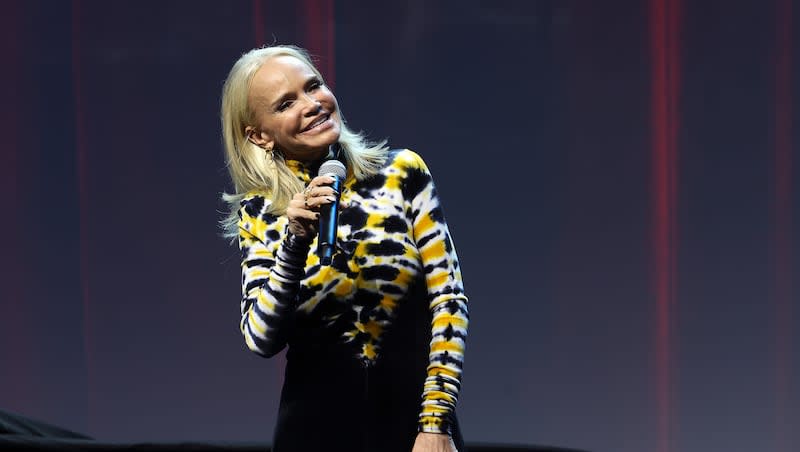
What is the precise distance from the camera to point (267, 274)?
1.34 m

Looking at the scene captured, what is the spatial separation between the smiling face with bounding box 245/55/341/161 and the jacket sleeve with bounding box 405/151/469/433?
0.42ft

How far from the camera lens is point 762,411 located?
3.29 meters

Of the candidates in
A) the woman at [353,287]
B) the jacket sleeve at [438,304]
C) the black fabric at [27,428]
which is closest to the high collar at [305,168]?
the woman at [353,287]

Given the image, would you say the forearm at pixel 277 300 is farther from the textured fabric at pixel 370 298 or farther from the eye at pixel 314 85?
the eye at pixel 314 85

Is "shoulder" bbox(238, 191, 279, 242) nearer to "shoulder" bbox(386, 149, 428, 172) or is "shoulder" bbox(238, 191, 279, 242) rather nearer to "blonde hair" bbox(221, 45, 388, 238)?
"blonde hair" bbox(221, 45, 388, 238)

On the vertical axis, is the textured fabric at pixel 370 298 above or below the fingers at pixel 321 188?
below

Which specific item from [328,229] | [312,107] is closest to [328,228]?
[328,229]

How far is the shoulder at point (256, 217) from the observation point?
136 centimetres

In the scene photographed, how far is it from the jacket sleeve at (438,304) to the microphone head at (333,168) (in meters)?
0.10

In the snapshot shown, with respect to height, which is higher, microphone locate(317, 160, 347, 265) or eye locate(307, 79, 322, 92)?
eye locate(307, 79, 322, 92)

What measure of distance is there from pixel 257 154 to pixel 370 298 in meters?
0.26

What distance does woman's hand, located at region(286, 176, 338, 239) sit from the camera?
118 cm

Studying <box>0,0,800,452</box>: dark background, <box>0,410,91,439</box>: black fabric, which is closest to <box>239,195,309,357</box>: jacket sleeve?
<box>0,410,91,439</box>: black fabric

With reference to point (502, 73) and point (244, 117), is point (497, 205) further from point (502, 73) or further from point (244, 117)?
point (244, 117)
